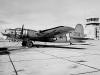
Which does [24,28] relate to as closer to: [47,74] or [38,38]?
[38,38]

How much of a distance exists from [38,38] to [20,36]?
303 cm

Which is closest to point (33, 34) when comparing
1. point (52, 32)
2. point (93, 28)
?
point (52, 32)

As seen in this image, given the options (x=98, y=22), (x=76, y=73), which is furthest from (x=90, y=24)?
(x=76, y=73)

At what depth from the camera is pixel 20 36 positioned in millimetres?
18703

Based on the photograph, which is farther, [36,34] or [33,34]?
[36,34]

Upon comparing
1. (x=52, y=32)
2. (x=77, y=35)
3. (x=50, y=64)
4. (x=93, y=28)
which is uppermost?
(x=93, y=28)

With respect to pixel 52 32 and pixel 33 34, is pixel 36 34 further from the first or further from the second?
pixel 52 32

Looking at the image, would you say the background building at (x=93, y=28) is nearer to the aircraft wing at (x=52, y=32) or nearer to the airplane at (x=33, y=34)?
the aircraft wing at (x=52, y=32)

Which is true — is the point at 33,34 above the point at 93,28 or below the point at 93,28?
below

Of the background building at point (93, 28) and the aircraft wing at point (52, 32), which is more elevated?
the background building at point (93, 28)

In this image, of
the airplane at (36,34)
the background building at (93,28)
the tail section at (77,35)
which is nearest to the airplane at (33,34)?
the airplane at (36,34)

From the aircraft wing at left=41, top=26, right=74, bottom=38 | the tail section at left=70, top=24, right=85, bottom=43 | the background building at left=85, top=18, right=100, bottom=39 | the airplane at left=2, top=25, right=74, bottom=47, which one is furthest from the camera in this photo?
the background building at left=85, top=18, right=100, bottom=39

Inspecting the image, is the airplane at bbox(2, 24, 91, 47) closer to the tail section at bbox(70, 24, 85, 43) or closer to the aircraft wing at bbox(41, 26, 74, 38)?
the aircraft wing at bbox(41, 26, 74, 38)

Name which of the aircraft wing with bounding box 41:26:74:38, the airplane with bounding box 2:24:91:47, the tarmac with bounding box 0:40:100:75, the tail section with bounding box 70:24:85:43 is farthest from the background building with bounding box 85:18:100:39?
the tarmac with bounding box 0:40:100:75
